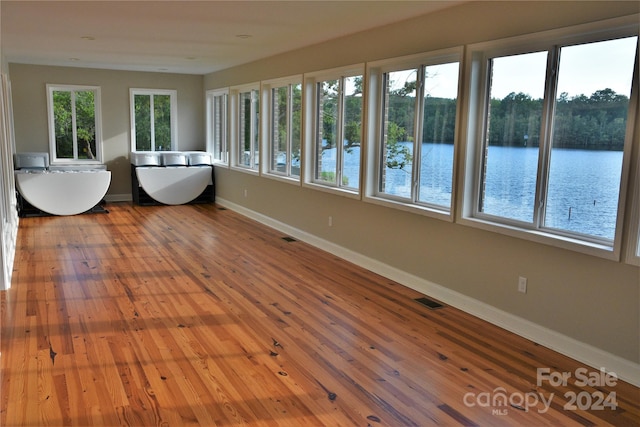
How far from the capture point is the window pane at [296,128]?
271 inches

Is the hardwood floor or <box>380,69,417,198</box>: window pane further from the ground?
<box>380,69,417,198</box>: window pane

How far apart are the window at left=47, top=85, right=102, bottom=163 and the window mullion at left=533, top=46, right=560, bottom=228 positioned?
27.0ft

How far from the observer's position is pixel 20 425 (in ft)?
7.94

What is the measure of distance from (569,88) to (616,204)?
2.70 ft

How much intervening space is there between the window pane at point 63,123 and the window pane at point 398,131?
264 inches

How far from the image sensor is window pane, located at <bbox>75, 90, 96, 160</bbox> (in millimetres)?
9398

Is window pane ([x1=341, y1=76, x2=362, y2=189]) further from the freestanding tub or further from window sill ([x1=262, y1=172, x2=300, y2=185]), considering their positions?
the freestanding tub

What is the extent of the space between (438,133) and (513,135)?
31.8 inches

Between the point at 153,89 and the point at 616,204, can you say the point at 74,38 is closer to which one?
the point at 153,89

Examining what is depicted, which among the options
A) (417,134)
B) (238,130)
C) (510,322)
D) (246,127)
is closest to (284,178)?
(246,127)

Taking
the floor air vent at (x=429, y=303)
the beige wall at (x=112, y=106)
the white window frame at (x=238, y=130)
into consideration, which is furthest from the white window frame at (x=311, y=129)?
the beige wall at (x=112, y=106)

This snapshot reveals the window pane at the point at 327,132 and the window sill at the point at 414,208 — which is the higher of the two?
the window pane at the point at 327,132

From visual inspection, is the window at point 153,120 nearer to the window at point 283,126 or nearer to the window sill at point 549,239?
the window at point 283,126

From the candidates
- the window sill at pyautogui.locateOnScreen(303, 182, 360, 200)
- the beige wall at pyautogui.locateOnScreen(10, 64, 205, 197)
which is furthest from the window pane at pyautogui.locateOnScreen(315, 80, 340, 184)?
the beige wall at pyautogui.locateOnScreen(10, 64, 205, 197)
